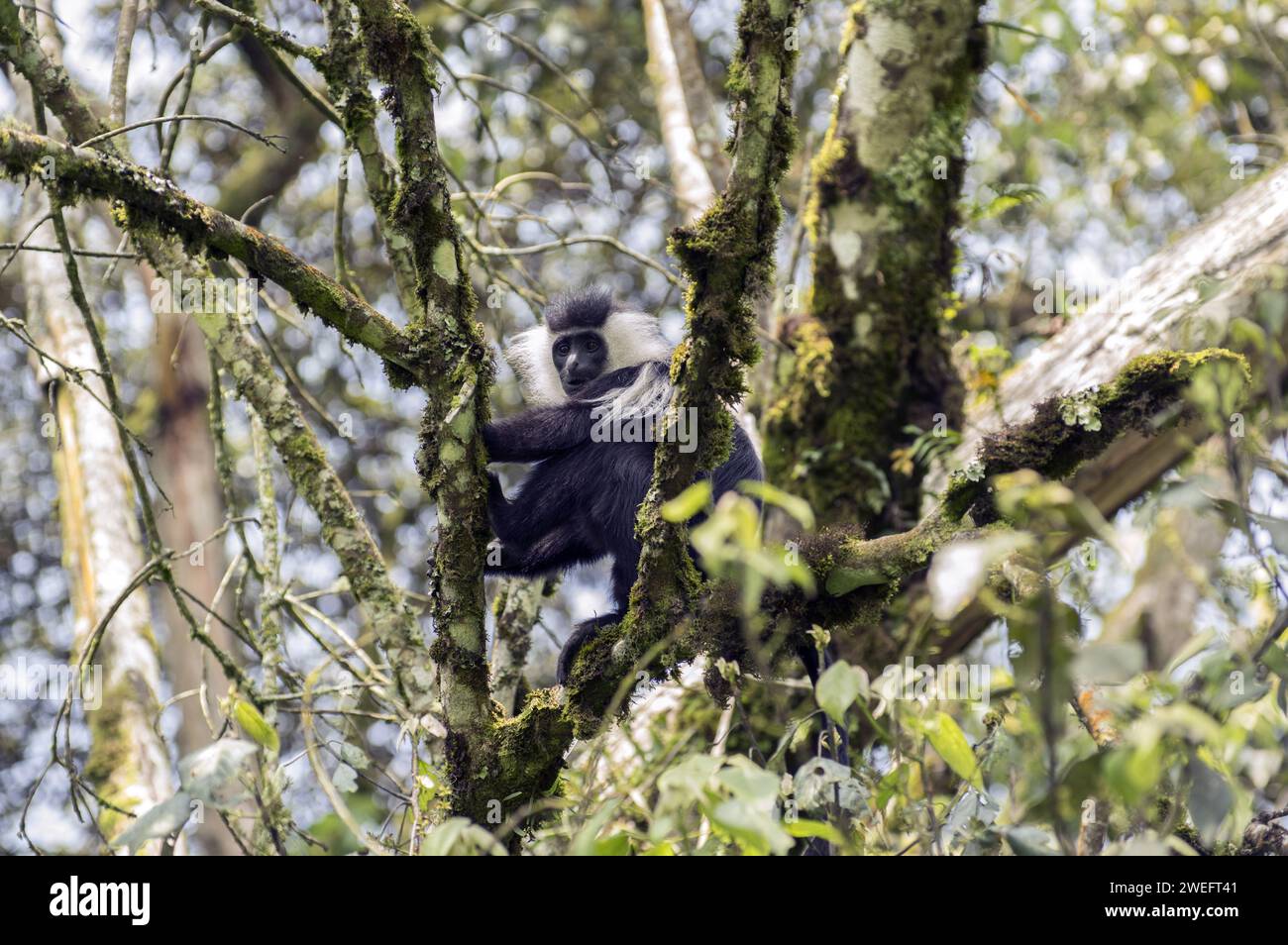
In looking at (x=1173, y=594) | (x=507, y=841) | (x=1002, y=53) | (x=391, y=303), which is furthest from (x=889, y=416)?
(x=391, y=303)

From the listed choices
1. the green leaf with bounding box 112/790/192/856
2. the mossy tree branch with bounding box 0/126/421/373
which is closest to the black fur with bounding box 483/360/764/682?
the mossy tree branch with bounding box 0/126/421/373

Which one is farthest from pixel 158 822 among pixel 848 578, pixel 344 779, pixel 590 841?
pixel 848 578

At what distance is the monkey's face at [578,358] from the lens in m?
5.71

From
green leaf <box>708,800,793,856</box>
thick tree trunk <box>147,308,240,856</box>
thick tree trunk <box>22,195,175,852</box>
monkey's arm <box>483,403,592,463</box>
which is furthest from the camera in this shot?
thick tree trunk <box>147,308,240,856</box>

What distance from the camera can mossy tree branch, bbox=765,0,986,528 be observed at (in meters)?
5.65

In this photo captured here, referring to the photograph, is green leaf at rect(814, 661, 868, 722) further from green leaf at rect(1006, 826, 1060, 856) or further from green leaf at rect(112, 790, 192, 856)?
green leaf at rect(112, 790, 192, 856)

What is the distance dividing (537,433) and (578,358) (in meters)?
1.36

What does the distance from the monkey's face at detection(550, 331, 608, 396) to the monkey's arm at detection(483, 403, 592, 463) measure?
3.11 ft

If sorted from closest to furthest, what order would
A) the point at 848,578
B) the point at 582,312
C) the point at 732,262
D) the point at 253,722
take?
the point at 253,722, the point at 732,262, the point at 848,578, the point at 582,312

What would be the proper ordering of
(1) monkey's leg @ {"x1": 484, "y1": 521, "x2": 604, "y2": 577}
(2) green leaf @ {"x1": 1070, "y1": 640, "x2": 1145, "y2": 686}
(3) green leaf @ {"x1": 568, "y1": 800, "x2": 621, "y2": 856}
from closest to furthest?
(2) green leaf @ {"x1": 1070, "y1": 640, "x2": 1145, "y2": 686}
(3) green leaf @ {"x1": 568, "y1": 800, "x2": 621, "y2": 856}
(1) monkey's leg @ {"x1": 484, "y1": 521, "x2": 604, "y2": 577}

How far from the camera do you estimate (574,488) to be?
4.77 m

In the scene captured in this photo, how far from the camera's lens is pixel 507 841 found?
352cm

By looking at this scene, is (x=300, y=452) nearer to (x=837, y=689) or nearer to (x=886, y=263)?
(x=837, y=689)

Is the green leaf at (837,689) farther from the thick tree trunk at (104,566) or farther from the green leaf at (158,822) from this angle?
the thick tree trunk at (104,566)
